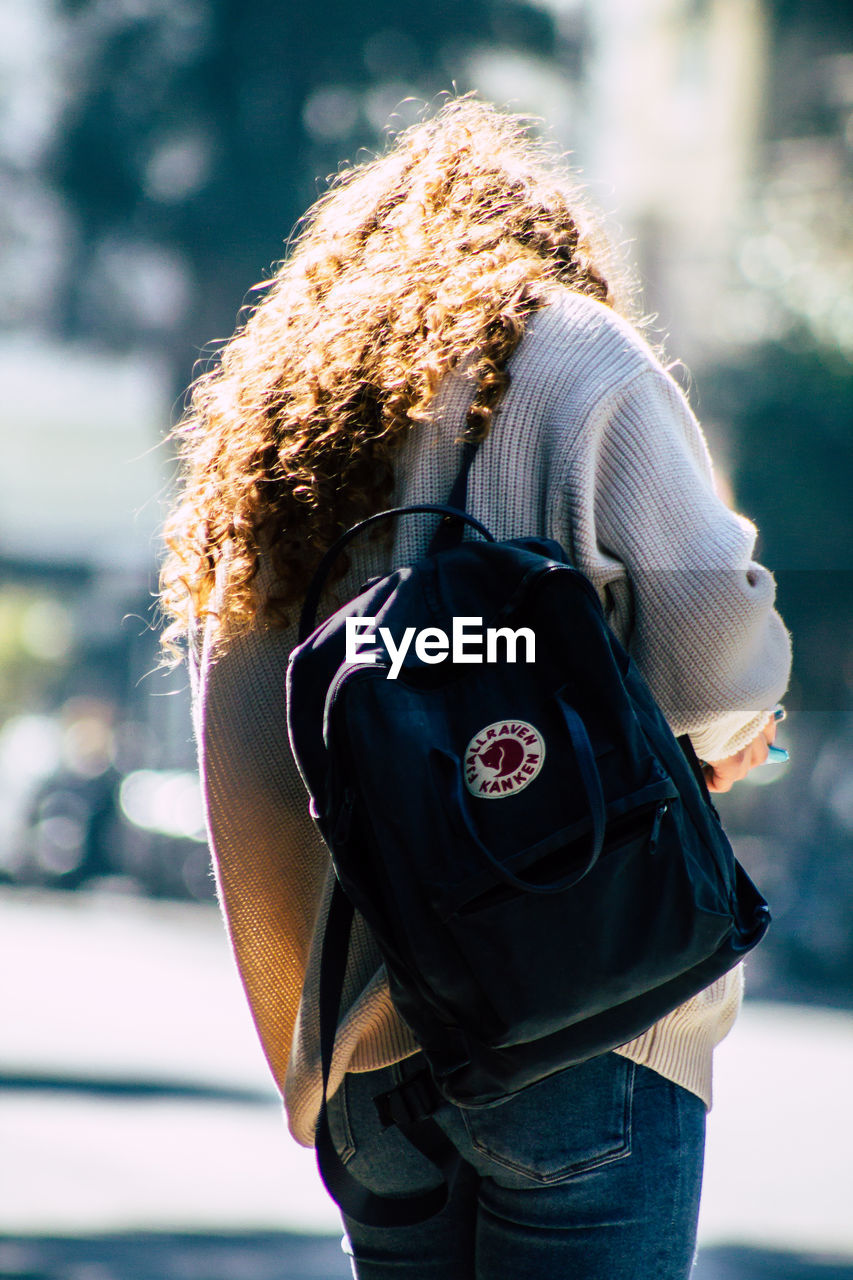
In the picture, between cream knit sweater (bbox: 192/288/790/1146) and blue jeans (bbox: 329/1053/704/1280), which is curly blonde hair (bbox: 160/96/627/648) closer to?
cream knit sweater (bbox: 192/288/790/1146)

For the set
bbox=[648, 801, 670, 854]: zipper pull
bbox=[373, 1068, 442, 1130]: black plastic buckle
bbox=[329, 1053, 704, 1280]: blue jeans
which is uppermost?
bbox=[648, 801, 670, 854]: zipper pull

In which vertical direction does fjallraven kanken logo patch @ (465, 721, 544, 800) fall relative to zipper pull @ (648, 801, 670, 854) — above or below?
above

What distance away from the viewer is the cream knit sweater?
4.50ft

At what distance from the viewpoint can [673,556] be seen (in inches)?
53.9

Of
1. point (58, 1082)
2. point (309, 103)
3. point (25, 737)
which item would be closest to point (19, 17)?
point (309, 103)

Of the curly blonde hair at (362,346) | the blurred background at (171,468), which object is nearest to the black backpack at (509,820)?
the curly blonde hair at (362,346)

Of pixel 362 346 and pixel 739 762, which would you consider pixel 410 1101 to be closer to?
pixel 739 762

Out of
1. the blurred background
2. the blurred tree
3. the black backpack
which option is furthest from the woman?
the blurred tree

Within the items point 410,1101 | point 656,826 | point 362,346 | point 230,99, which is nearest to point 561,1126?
point 410,1101

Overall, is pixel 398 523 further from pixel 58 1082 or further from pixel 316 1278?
pixel 58 1082

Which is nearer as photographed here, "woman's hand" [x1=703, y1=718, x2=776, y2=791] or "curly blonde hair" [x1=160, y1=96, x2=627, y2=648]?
"curly blonde hair" [x1=160, y1=96, x2=627, y2=648]

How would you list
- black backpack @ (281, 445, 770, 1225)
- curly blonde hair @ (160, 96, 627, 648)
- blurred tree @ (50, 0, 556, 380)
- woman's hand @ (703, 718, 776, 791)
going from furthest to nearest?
1. blurred tree @ (50, 0, 556, 380)
2. woman's hand @ (703, 718, 776, 791)
3. curly blonde hair @ (160, 96, 627, 648)
4. black backpack @ (281, 445, 770, 1225)

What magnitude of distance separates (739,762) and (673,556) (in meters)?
0.31

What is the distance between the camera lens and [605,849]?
120cm
